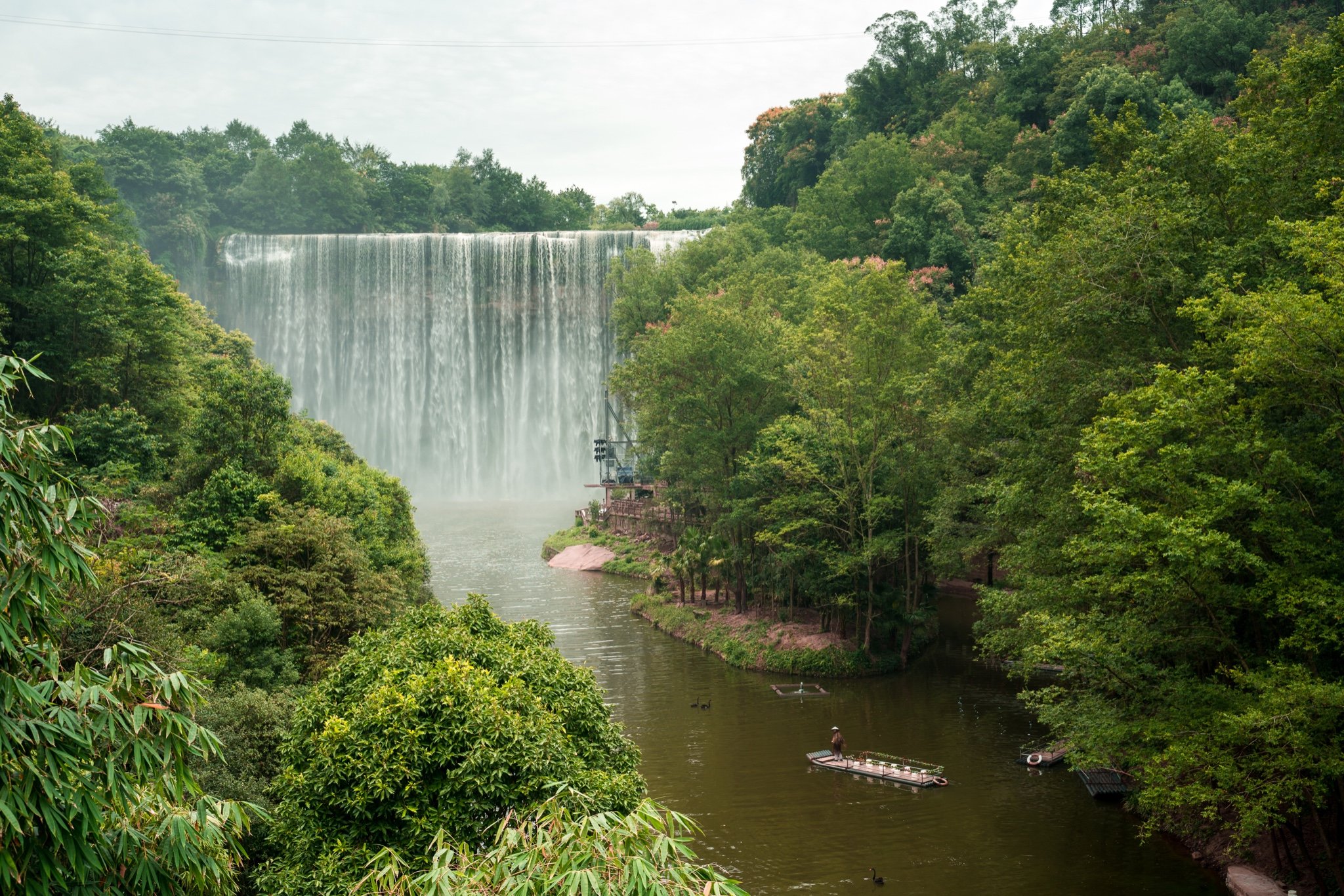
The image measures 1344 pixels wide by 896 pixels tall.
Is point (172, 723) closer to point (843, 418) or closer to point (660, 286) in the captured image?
point (843, 418)

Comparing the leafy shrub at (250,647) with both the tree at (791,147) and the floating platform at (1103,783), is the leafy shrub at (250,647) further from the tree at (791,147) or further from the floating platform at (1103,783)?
the tree at (791,147)

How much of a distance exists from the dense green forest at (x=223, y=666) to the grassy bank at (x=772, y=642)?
1060 cm

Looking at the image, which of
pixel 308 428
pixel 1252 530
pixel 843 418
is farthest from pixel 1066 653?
pixel 308 428

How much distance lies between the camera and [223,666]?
59.4 ft

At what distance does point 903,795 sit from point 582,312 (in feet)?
188

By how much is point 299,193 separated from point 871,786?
83.2 m

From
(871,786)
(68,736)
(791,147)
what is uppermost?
(791,147)

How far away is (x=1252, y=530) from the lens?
14.5m

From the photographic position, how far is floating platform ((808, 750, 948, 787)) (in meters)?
21.9

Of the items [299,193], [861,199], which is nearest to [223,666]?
[861,199]

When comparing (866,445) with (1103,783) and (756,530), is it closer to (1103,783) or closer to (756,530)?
(756,530)

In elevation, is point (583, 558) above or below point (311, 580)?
below

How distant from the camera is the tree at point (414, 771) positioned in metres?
11.4

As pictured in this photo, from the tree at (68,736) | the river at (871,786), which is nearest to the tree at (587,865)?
the tree at (68,736)
